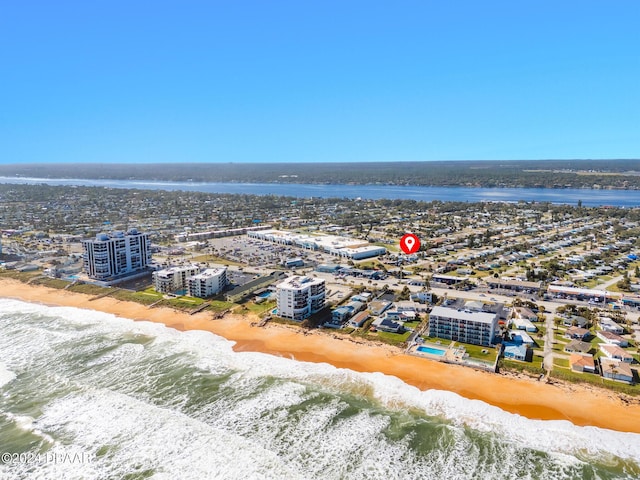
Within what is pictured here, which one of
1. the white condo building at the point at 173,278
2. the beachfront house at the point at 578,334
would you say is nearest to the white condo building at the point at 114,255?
the white condo building at the point at 173,278

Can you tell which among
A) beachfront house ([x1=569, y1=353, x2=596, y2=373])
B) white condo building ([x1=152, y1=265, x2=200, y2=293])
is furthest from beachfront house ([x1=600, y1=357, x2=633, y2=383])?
white condo building ([x1=152, y1=265, x2=200, y2=293])

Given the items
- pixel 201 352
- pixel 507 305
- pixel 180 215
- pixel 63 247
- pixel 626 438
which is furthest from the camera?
pixel 180 215

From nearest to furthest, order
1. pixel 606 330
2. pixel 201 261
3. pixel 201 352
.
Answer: pixel 201 352 < pixel 606 330 < pixel 201 261

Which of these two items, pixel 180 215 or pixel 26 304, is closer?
pixel 26 304

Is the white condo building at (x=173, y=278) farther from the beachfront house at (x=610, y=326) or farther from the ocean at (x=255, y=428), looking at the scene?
the beachfront house at (x=610, y=326)

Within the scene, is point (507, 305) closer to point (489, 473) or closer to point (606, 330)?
point (606, 330)

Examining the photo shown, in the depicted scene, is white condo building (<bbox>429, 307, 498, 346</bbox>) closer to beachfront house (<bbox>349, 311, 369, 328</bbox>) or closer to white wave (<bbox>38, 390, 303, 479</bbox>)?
beachfront house (<bbox>349, 311, 369, 328</bbox>)

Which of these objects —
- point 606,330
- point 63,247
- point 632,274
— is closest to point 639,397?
point 606,330
